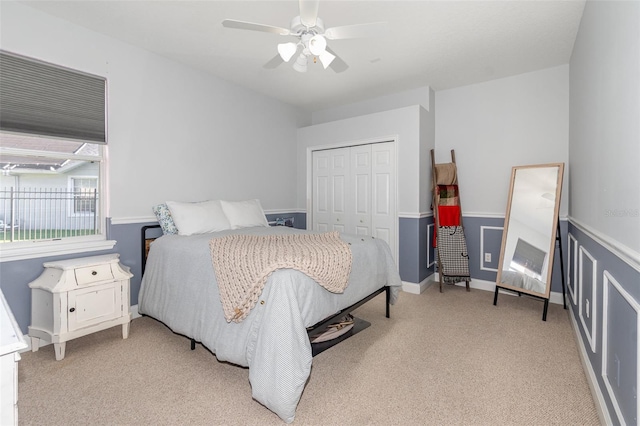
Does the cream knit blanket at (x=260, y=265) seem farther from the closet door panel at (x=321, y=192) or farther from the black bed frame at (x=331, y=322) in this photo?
the closet door panel at (x=321, y=192)

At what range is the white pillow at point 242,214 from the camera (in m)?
Answer: 3.50

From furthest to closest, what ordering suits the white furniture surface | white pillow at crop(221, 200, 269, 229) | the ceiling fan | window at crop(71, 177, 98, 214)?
white pillow at crop(221, 200, 269, 229), window at crop(71, 177, 98, 214), the ceiling fan, the white furniture surface

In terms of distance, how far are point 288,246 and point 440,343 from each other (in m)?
1.48

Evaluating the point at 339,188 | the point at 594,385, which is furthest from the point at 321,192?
the point at 594,385

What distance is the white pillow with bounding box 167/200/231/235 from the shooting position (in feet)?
9.89

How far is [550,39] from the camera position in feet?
9.64

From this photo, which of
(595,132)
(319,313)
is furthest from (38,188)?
(595,132)

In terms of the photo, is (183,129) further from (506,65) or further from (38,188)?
(506,65)

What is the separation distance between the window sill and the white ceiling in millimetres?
1896

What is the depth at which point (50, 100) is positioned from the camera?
261 cm

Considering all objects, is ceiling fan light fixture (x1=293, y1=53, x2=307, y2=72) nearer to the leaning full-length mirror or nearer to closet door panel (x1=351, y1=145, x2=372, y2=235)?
closet door panel (x1=351, y1=145, x2=372, y2=235)

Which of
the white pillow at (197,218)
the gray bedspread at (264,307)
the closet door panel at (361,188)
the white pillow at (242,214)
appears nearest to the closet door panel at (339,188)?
the closet door panel at (361,188)

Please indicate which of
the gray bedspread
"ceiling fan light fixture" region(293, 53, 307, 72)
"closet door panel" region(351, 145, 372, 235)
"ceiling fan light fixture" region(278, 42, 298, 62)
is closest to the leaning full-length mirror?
the gray bedspread

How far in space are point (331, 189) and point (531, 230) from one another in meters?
2.59
